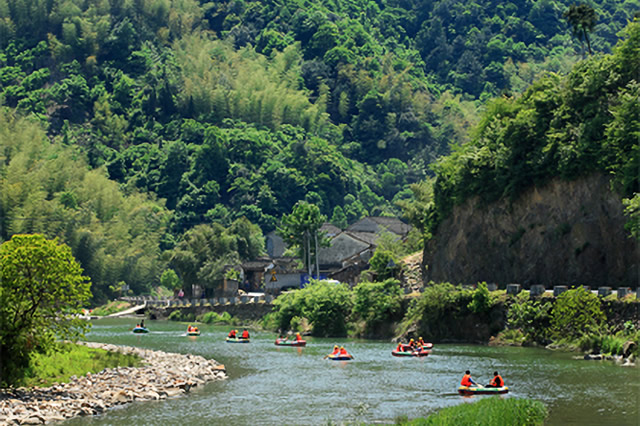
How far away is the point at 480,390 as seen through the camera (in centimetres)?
4912

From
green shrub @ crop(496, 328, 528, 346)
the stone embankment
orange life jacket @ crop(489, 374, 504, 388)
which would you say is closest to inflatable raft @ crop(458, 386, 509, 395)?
orange life jacket @ crop(489, 374, 504, 388)

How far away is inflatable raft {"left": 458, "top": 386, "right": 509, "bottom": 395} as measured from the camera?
48875mm

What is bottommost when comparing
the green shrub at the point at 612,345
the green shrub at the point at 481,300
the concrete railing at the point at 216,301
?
the green shrub at the point at 612,345

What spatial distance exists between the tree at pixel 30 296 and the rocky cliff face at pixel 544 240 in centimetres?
4169

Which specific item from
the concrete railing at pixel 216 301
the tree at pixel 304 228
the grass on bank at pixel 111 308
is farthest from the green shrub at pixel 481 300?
the grass on bank at pixel 111 308

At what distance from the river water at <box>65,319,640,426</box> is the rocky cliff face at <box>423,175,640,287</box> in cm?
1091

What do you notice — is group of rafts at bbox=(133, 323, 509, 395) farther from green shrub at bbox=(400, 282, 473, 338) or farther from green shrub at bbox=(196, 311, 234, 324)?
green shrub at bbox=(196, 311, 234, 324)

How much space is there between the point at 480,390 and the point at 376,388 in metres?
6.28

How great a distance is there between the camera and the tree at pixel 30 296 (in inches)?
1780

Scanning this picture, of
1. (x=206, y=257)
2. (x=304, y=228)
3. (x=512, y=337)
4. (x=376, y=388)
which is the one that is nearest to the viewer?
(x=376, y=388)

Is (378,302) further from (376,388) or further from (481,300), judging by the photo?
(376,388)

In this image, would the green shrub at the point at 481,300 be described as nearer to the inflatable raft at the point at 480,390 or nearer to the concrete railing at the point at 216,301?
the inflatable raft at the point at 480,390

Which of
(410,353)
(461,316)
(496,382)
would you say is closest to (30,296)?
(496,382)

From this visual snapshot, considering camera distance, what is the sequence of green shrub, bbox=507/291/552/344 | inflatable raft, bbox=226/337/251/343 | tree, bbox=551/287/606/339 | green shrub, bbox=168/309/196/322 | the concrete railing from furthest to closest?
green shrub, bbox=168/309/196/322
the concrete railing
inflatable raft, bbox=226/337/251/343
green shrub, bbox=507/291/552/344
tree, bbox=551/287/606/339
